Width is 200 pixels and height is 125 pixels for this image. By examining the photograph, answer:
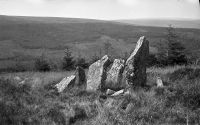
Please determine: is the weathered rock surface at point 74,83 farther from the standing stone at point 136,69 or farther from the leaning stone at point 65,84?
the standing stone at point 136,69

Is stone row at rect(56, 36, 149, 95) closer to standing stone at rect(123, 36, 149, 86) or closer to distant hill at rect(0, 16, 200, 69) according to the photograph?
standing stone at rect(123, 36, 149, 86)

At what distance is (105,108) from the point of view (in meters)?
9.34

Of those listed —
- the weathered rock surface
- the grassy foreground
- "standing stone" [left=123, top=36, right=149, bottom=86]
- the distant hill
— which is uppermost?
"standing stone" [left=123, top=36, right=149, bottom=86]

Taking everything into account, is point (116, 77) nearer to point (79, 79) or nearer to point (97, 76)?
point (97, 76)

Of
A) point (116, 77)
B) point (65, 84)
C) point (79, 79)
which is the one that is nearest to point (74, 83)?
point (79, 79)

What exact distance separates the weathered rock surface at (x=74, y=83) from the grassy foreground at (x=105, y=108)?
113 cm

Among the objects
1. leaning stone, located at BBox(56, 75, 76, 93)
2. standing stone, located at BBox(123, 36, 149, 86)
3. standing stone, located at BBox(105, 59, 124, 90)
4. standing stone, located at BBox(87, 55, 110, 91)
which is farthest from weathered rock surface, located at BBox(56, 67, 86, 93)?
standing stone, located at BBox(123, 36, 149, 86)

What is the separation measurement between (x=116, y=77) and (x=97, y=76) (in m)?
0.98

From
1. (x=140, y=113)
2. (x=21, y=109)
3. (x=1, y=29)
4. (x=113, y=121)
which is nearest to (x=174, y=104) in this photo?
(x=140, y=113)

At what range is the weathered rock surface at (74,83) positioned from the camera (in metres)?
13.6

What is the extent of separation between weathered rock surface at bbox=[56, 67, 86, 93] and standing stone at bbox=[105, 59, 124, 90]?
1250mm

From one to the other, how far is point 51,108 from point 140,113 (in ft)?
9.21

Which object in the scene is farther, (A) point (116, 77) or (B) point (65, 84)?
(A) point (116, 77)

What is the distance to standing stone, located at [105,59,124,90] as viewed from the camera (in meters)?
13.8
